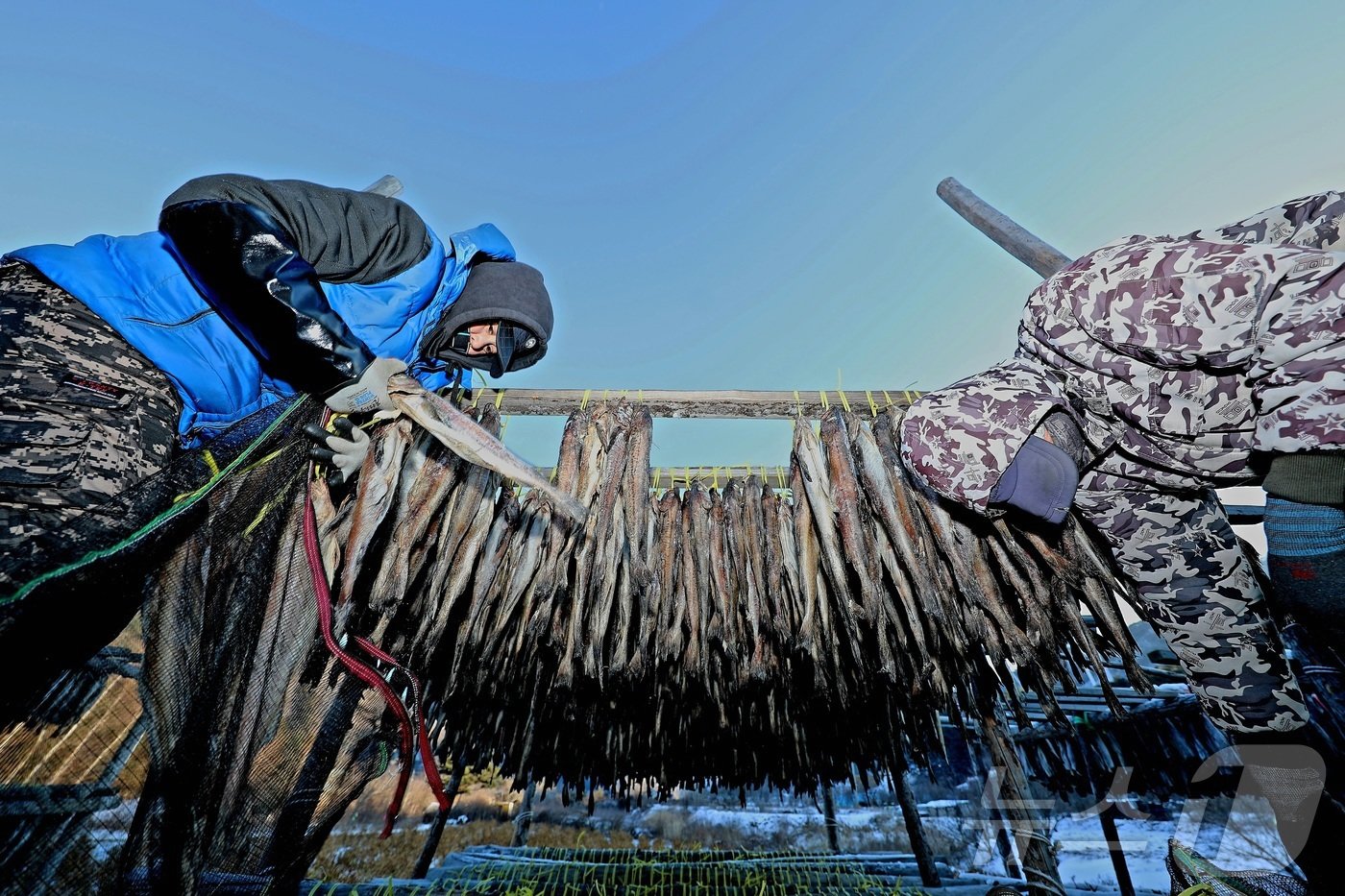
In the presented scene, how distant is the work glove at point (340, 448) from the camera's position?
2197 millimetres

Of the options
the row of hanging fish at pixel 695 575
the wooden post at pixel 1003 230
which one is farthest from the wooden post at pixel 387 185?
the wooden post at pixel 1003 230

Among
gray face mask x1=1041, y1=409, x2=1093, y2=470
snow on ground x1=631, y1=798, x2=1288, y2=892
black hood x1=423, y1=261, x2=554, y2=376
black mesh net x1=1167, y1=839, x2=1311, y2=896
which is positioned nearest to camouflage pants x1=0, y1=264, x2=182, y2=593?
black hood x1=423, y1=261, x2=554, y2=376

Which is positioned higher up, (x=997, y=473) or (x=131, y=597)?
(x=997, y=473)

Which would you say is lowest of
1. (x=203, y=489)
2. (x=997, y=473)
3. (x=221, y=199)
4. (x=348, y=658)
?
(x=348, y=658)

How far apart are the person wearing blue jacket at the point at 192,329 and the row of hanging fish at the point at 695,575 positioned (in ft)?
1.40

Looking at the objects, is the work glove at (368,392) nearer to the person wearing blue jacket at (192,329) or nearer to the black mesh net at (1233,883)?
the person wearing blue jacket at (192,329)

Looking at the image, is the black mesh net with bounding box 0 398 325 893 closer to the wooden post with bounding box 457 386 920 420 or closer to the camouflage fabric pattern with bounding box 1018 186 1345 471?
the wooden post with bounding box 457 386 920 420

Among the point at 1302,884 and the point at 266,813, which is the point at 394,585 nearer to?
the point at 266,813

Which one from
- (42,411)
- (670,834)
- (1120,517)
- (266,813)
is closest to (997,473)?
(1120,517)

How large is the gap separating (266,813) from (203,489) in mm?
1081

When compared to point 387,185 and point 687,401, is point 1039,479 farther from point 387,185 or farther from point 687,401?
point 387,185

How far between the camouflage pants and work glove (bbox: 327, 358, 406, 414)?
477 mm

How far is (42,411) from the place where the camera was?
147 cm

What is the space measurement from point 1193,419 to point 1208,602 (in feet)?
3.14
